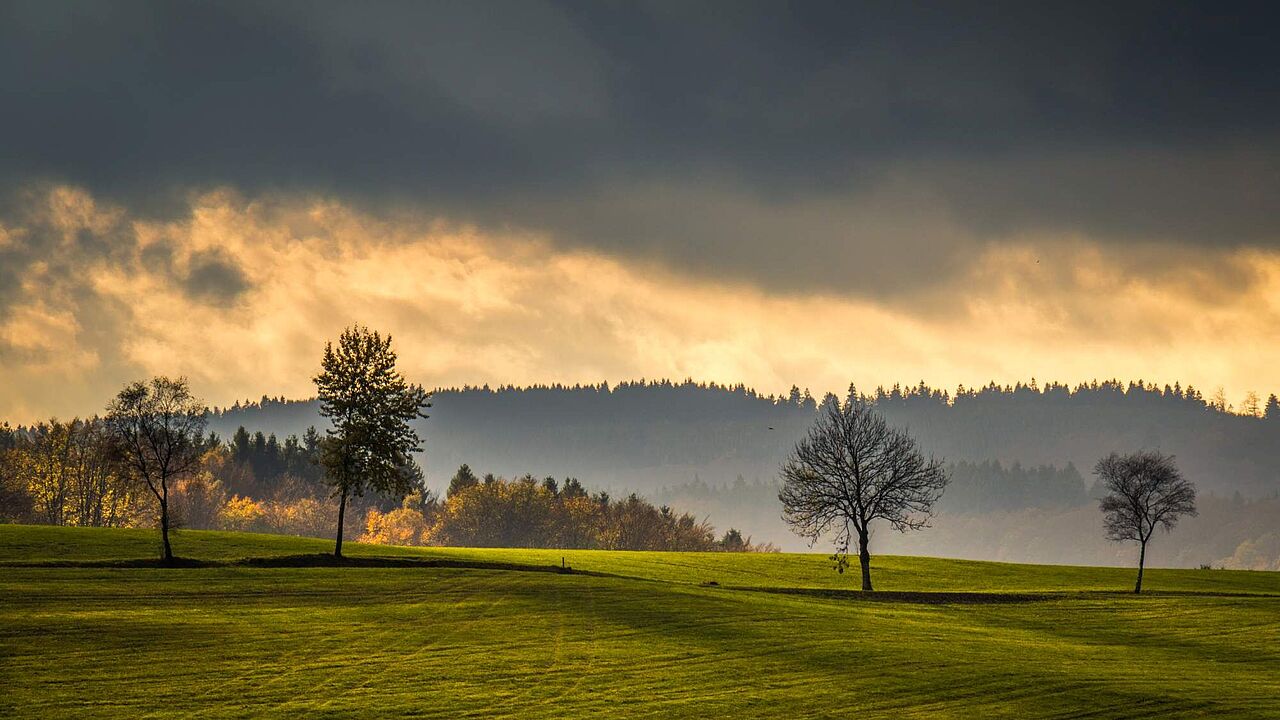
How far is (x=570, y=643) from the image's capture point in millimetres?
40844

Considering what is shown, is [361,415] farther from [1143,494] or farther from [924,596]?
[1143,494]

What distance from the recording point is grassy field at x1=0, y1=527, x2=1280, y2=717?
3180 centimetres

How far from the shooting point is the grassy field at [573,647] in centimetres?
3180

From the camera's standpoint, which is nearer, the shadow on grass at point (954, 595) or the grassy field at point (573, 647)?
the grassy field at point (573, 647)

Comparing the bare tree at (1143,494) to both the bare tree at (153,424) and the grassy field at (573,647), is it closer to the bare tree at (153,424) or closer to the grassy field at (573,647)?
the grassy field at (573,647)

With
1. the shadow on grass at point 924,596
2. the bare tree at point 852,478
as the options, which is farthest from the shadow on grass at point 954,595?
the bare tree at point 852,478

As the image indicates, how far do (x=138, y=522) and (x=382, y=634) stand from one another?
14098 centimetres

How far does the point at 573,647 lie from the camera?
131ft

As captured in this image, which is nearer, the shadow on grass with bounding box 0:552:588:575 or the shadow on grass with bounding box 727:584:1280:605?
the shadow on grass with bounding box 0:552:588:575

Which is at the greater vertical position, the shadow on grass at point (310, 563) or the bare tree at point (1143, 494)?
the bare tree at point (1143, 494)

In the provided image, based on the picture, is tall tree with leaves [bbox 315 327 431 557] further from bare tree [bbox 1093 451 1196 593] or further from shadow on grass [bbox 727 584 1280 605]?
bare tree [bbox 1093 451 1196 593]

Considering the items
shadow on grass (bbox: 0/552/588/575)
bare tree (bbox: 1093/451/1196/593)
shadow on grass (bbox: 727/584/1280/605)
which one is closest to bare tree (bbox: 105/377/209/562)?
shadow on grass (bbox: 0/552/588/575)

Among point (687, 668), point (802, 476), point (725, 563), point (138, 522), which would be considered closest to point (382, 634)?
point (687, 668)

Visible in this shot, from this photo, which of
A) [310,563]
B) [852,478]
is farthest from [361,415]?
[852,478]
